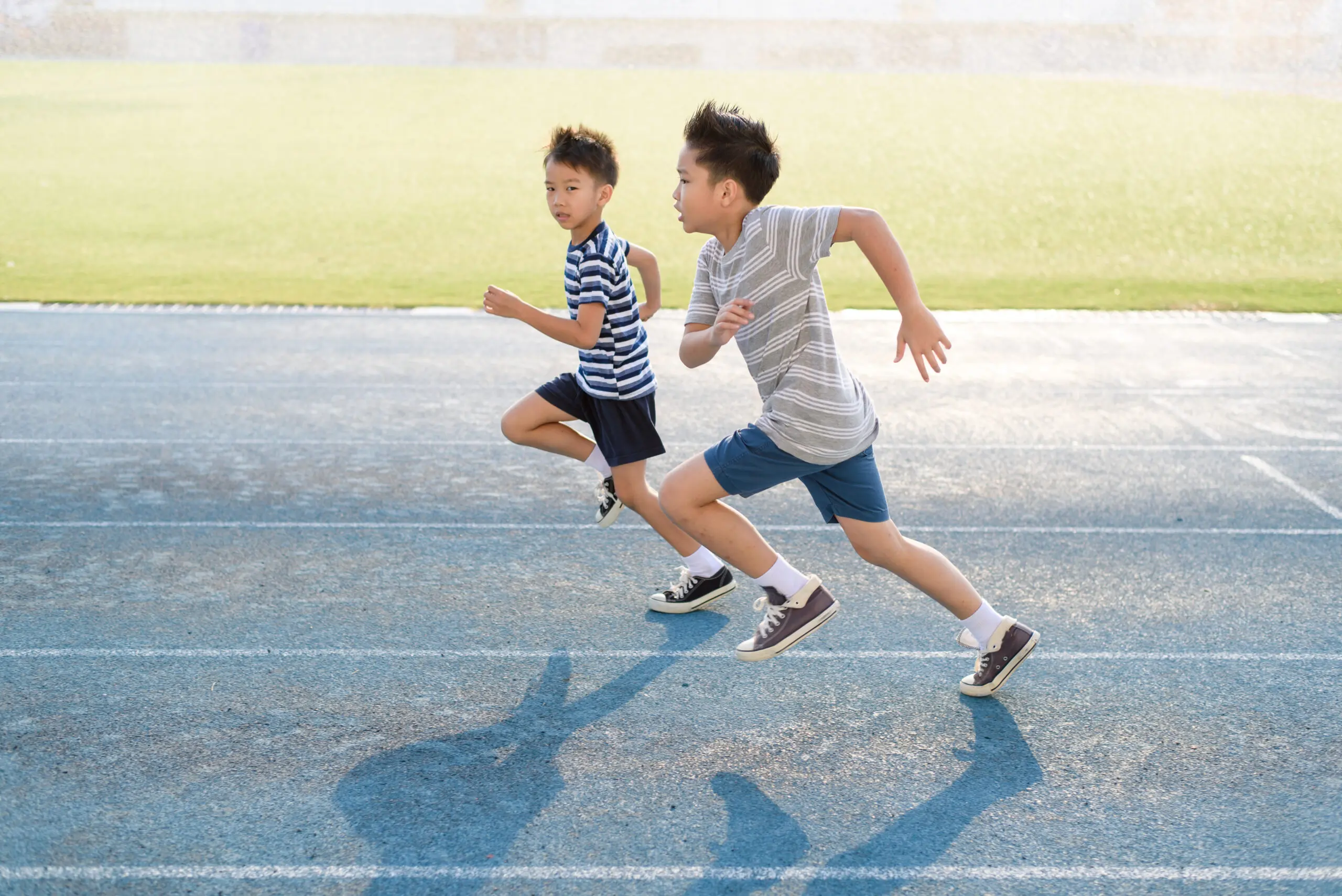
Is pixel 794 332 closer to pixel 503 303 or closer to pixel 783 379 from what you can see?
pixel 783 379

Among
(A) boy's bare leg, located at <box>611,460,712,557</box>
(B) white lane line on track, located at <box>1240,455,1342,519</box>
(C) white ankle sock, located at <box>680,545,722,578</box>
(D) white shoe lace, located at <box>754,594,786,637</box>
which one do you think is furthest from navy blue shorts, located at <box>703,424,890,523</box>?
(B) white lane line on track, located at <box>1240,455,1342,519</box>

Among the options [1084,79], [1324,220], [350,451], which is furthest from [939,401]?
[1084,79]

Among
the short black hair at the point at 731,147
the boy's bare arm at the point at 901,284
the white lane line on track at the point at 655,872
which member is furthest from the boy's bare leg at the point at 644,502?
the white lane line on track at the point at 655,872

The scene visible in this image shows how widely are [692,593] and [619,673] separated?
2.29 ft

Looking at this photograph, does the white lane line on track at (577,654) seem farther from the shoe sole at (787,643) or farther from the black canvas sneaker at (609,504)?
the black canvas sneaker at (609,504)

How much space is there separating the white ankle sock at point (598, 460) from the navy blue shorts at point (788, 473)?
1287mm

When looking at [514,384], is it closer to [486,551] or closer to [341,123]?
[486,551]

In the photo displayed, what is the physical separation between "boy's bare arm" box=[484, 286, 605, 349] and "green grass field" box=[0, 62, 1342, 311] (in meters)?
9.69

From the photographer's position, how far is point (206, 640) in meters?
5.06

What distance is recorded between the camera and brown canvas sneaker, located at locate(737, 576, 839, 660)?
441 centimetres

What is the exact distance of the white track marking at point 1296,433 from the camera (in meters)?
8.53

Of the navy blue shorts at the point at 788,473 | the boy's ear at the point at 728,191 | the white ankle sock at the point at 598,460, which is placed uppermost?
the boy's ear at the point at 728,191

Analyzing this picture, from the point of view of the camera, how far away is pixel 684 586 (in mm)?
5430

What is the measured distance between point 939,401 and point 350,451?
163 inches
